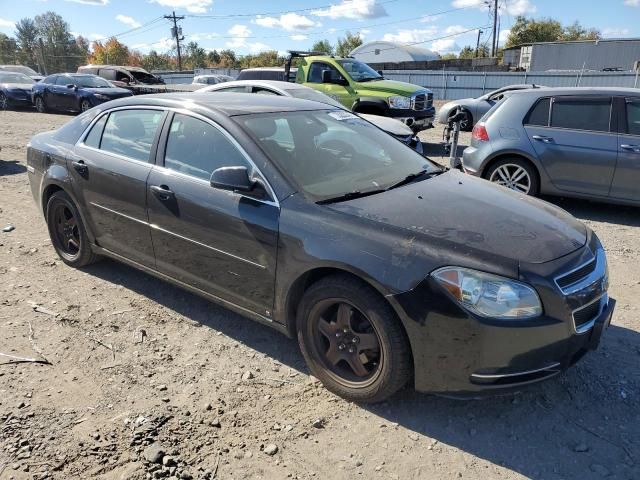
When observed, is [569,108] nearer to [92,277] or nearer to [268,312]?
[268,312]

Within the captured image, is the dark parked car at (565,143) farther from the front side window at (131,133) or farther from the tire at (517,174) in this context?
the front side window at (131,133)

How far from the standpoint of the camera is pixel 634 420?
280 centimetres

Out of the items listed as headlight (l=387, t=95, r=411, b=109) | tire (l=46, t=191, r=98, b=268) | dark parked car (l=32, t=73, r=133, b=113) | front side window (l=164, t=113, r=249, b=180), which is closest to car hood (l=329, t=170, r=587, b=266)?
front side window (l=164, t=113, r=249, b=180)

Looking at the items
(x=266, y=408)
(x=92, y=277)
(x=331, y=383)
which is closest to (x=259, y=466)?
(x=266, y=408)

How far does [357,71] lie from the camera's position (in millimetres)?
12070

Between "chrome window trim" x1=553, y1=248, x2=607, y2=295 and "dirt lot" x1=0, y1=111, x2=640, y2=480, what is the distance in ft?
1.84

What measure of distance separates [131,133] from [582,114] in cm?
543

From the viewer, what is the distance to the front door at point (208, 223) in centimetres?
314

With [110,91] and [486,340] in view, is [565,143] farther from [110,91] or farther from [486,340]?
[110,91]

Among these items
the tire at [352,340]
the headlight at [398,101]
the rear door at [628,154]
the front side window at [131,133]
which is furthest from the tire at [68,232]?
the headlight at [398,101]

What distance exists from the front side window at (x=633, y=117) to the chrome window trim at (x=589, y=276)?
3.93 meters

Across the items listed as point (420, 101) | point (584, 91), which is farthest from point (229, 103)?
point (420, 101)

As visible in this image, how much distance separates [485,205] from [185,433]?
7.13ft

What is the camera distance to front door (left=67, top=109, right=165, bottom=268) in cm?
385
